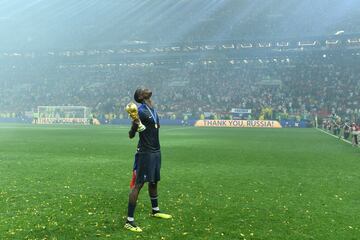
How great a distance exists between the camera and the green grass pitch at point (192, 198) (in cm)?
685

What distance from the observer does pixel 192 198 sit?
931 centimetres

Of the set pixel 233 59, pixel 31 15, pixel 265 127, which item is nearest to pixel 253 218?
pixel 265 127

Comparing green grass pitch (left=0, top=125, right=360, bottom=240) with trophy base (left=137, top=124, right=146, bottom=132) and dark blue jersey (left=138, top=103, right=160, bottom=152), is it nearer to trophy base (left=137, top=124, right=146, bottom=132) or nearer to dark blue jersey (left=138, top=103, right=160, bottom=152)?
dark blue jersey (left=138, top=103, right=160, bottom=152)

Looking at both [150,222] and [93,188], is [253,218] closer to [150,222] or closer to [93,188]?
[150,222]

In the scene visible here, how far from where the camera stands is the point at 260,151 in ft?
65.1

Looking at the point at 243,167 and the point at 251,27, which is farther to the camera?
the point at 251,27

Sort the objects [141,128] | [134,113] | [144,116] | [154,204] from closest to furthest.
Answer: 1. [134,113]
2. [141,128]
3. [144,116]
4. [154,204]

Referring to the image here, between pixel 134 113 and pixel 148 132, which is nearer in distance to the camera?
pixel 134 113

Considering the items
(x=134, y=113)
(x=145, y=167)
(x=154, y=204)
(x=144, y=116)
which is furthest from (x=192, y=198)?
(x=134, y=113)

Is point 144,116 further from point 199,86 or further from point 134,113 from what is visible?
point 199,86

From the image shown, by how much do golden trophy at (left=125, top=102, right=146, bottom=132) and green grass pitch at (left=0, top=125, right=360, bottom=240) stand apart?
5.44 feet

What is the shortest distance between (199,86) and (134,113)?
56.5 m

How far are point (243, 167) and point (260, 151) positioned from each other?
5.68 metres

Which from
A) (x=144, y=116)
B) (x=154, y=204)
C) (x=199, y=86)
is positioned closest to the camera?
(x=144, y=116)
